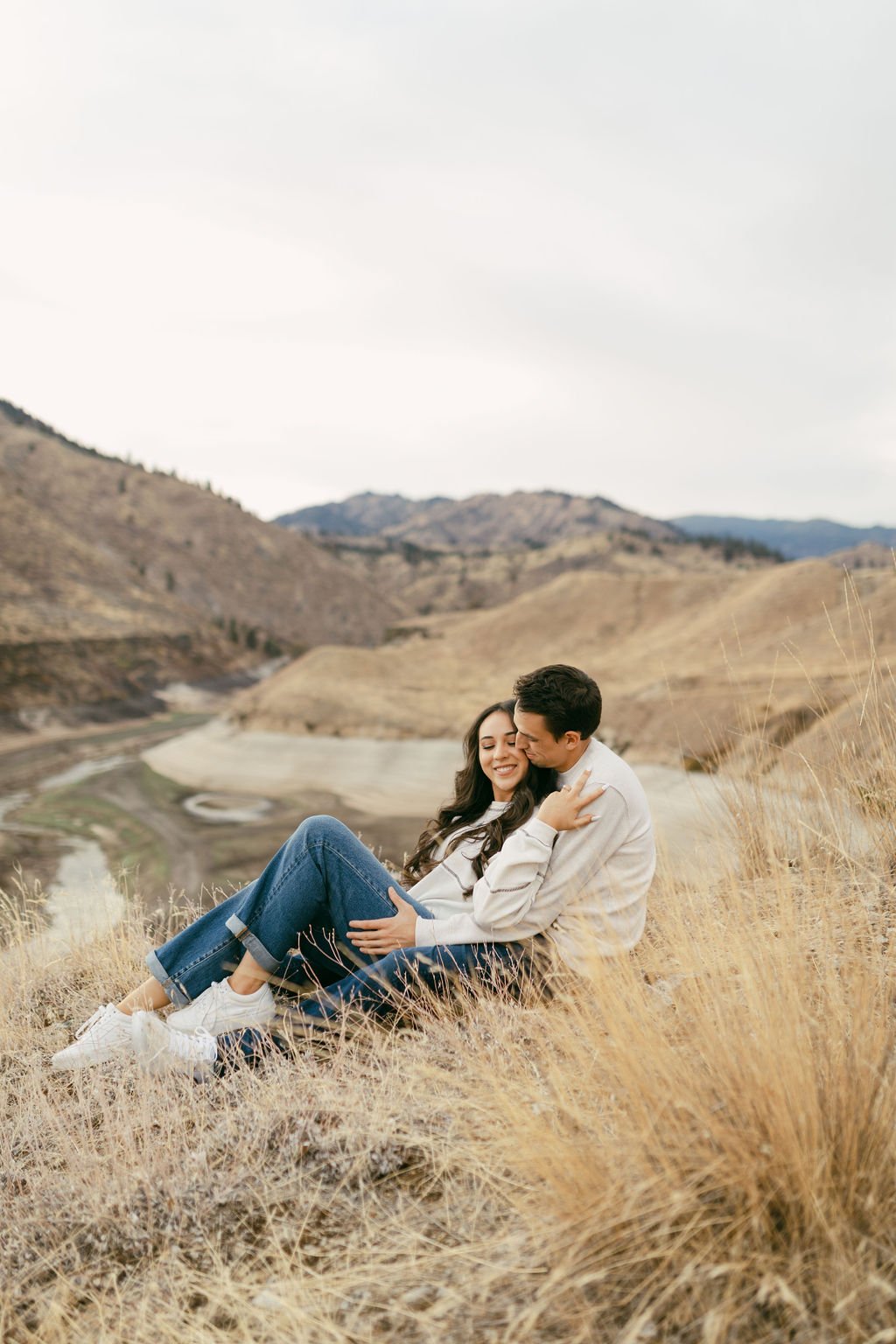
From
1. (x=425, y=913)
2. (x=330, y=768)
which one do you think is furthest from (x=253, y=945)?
(x=330, y=768)

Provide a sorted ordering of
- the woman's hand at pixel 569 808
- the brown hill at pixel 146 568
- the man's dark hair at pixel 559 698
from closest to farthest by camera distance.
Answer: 1. the woman's hand at pixel 569 808
2. the man's dark hair at pixel 559 698
3. the brown hill at pixel 146 568

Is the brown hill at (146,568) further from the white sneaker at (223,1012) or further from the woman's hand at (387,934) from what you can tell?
the woman's hand at (387,934)

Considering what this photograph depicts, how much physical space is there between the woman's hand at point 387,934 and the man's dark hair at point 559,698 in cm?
84

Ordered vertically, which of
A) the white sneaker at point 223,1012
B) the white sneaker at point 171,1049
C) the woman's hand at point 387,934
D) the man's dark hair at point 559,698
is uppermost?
the man's dark hair at point 559,698

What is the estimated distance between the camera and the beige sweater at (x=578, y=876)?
9.31 ft

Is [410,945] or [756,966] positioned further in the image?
[410,945]

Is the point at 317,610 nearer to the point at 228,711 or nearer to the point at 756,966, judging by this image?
the point at 228,711

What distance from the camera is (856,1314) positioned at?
1438 millimetres

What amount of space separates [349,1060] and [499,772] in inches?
47.1

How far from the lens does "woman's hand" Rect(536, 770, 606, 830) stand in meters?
2.78

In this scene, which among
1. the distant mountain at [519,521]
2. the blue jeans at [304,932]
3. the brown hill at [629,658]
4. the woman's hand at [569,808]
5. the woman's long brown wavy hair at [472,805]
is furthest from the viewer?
the distant mountain at [519,521]

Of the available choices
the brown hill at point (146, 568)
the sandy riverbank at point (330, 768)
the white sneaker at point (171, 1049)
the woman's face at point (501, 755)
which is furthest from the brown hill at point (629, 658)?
the brown hill at point (146, 568)

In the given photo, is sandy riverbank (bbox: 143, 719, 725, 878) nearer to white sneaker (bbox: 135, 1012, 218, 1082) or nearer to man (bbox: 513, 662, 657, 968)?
man (bbox: 513, 662, 657, 968)

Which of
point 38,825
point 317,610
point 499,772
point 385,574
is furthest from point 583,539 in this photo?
point 499,772
